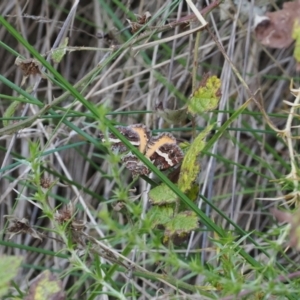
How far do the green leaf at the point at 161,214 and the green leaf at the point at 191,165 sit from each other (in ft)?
0.14

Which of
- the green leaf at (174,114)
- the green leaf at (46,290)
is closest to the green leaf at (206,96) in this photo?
the green leaf at (174,114)

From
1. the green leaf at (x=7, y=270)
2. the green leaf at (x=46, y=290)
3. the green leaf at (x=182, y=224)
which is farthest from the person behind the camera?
the green leaf at (x=182, y=224)

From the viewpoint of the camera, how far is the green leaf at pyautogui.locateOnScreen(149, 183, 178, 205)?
845 mm

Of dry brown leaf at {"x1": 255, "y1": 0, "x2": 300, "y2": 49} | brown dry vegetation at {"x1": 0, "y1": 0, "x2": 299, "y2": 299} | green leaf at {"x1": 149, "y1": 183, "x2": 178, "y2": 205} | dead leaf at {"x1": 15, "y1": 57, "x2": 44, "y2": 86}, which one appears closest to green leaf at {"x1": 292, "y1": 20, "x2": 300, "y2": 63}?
dry brown leaf at {"x1": 255, "y1": 0, "x2": 300, "y2": 49}

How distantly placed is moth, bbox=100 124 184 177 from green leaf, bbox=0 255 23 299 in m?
Answer: 0.25

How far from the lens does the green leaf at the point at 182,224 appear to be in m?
0.81

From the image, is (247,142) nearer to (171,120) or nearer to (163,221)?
(171,120)

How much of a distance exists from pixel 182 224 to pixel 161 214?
1.9 inches

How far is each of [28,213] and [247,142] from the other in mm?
603

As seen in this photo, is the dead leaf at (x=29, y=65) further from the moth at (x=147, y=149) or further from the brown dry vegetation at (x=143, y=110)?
the brown dry vegetation at (x=143, y=110)

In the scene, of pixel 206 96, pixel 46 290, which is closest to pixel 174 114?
pixel 206 96

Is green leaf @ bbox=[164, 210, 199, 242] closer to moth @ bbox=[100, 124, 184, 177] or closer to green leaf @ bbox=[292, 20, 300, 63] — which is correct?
moth @ bbox=[100, 124, 184, 177]

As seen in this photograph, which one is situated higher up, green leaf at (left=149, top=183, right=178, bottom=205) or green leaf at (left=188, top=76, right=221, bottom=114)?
green leaf at (left=188, top=76, right=221, bottom=114)

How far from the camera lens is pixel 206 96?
883mm
